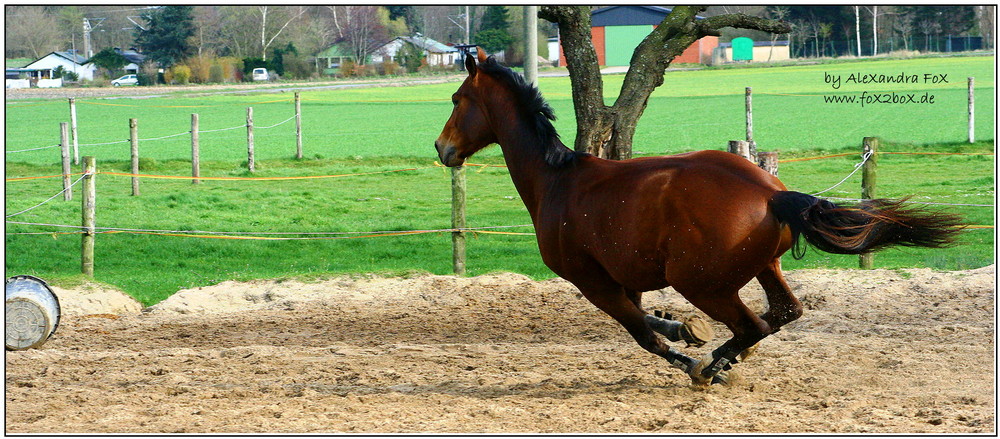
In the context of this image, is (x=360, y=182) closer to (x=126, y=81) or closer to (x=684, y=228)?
(x=684, y=228)

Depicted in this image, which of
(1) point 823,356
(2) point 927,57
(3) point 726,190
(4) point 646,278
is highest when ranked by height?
(2) point 927,57

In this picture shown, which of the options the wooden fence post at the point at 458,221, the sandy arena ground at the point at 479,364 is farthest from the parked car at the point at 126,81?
the sandy arena ground at the point at 479,364

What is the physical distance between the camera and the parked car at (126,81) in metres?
55.7

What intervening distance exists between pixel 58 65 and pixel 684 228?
67554 millimetres

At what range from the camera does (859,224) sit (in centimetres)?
509

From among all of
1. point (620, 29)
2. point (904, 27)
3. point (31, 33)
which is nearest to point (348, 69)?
point (620, 29)

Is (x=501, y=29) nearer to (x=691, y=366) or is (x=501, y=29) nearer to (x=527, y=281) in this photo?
(x=527, y=281)

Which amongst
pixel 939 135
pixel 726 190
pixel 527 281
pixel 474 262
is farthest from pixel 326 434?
pixel 939 135

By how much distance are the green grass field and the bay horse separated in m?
0.95

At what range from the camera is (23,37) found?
65125 mm

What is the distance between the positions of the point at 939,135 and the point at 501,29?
28.4 m

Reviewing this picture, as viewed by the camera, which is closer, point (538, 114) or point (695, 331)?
point (695, 331)

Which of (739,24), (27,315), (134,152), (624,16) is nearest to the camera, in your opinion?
(27,315)

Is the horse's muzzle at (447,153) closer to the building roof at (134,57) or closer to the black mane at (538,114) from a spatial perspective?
the black mane at (538,114)
